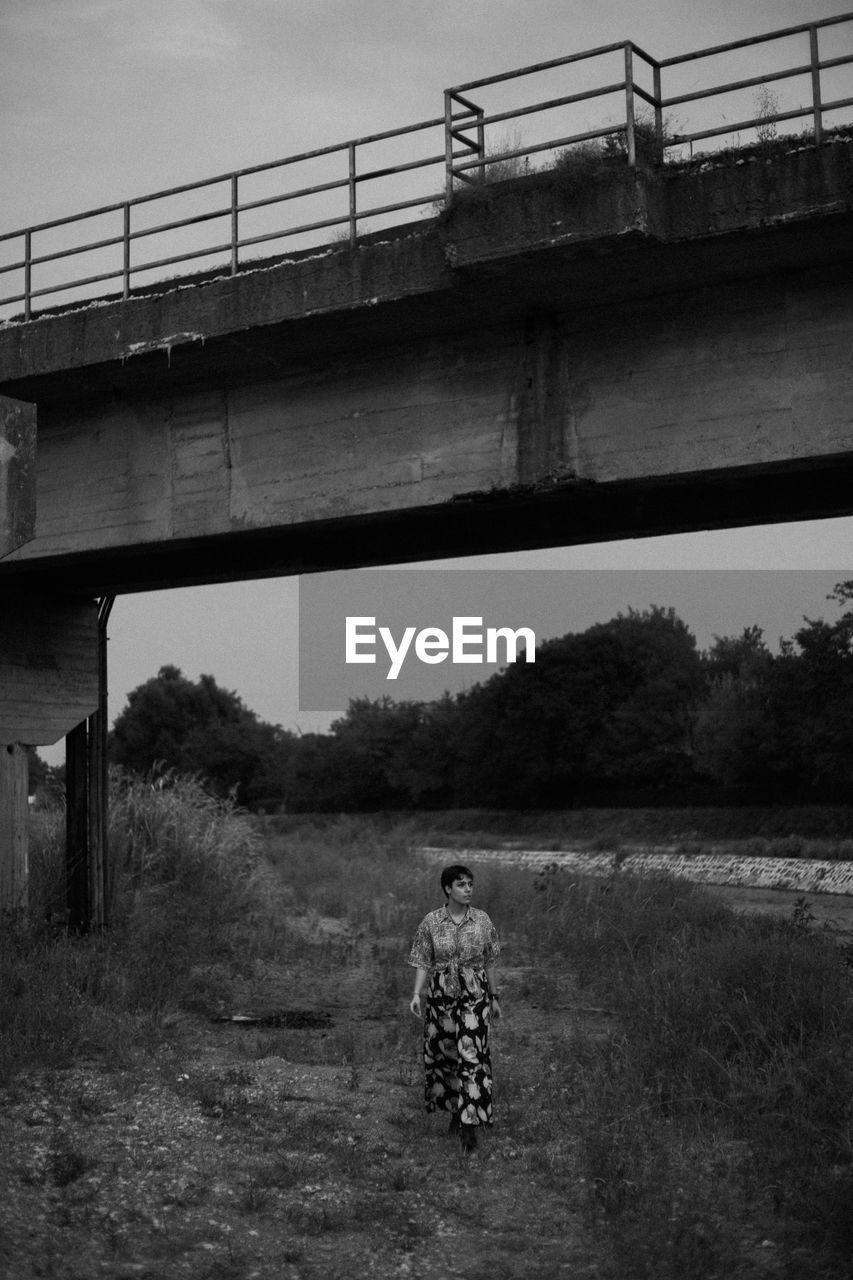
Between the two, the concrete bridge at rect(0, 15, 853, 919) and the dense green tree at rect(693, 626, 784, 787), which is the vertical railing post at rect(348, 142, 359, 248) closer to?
the concrete bridge at rect(0, 15, 853, 919)

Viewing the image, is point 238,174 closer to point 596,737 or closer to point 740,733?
point 740,733

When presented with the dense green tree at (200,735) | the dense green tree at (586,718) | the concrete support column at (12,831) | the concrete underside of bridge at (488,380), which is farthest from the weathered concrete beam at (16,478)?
the dense green tree at (200,735)

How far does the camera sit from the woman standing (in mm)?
8289

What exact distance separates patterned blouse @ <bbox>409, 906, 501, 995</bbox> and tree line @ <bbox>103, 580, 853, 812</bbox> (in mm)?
22385

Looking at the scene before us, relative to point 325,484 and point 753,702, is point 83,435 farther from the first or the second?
point 753,702

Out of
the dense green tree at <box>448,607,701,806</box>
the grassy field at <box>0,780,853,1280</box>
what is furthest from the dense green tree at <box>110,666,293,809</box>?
the grassy field at <box>0,780,853,1280</box>

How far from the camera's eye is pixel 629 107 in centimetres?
1069

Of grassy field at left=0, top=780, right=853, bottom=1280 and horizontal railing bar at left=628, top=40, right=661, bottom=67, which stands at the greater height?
horizontal railing bar at left=628, top=40, right=661, bottom=67

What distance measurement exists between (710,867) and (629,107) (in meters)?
24.3

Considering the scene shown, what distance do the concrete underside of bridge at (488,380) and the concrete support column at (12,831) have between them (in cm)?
239

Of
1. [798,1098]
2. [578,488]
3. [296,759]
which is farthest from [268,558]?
[296,759]

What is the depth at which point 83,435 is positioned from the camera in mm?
14070

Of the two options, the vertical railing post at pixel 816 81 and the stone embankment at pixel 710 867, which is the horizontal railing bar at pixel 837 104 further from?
the stone embankment at pixel 710 867

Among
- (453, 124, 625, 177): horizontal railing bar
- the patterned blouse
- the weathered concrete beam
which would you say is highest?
(453, 124, 625, 177): horizontal railing bar
